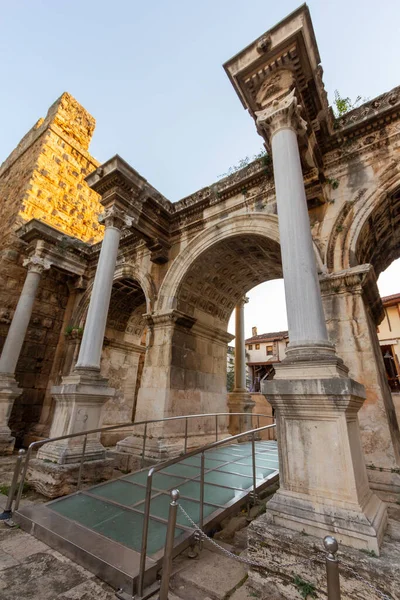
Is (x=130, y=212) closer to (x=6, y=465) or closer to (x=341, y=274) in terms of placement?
(x=341, y=274)

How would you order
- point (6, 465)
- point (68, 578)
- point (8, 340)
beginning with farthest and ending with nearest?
point (8, 340) < point (6, 465) < point (68, 578)

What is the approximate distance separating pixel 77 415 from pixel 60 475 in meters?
0.98

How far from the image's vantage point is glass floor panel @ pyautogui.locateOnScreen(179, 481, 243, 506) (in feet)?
11.4

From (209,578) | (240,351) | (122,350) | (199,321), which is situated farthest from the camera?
(122,350)

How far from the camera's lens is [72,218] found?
11562 millimetres

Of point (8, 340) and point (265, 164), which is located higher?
point (265, 164)

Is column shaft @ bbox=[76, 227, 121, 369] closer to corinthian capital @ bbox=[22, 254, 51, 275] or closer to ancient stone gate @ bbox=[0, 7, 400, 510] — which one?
ancient stone gate @ bbox=[0, 7, 400, 510]

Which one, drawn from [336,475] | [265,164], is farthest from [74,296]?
[336,475]

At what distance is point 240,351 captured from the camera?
1005 centimetres

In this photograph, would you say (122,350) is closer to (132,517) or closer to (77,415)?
(77,415)

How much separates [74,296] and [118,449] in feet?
19.4

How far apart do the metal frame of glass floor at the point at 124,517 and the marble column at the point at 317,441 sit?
1008mm

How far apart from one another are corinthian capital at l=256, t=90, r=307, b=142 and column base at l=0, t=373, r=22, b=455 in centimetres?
814

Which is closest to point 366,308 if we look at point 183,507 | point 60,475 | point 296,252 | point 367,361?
point 367,361
